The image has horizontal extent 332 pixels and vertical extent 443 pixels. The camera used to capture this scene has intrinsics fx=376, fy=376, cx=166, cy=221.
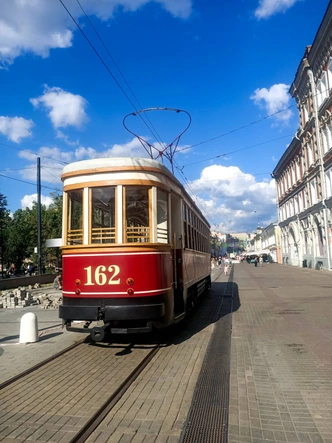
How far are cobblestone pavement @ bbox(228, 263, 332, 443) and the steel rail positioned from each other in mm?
1313

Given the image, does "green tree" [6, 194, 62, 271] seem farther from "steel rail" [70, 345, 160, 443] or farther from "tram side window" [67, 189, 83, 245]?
"steel rail" [70, 345, 160, 443]

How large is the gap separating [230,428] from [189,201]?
21.9 feet

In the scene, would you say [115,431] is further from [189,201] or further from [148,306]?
[189,201]

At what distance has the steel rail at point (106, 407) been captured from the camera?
3.50m

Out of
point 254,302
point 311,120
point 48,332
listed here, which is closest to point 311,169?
point 311,120

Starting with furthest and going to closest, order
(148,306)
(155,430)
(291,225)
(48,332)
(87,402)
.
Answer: (291,225) < (48,332) < (148,306) < (87,402) < (155,430)

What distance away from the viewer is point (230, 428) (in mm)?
3662

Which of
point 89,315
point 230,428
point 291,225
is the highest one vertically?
point 291,225

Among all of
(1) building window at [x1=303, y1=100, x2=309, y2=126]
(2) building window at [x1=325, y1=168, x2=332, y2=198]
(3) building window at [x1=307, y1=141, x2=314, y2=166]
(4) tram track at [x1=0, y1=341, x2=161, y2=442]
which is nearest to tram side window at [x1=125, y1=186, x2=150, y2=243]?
(4) tram track at [x1=0, y1=341, x2=161, y2=442]

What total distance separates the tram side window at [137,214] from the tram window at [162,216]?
0.28m

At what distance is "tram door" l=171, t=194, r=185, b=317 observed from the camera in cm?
782

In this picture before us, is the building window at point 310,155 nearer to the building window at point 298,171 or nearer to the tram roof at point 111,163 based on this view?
the building window at point 298,171

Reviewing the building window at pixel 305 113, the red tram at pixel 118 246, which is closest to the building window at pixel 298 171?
the building window at pixel 305 113

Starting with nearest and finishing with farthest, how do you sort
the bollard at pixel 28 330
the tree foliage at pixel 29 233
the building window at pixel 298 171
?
1. the bollard at pixel 28 330
2. the building window at pixel 298 171
3. the tree foliage at pixel 29 233
